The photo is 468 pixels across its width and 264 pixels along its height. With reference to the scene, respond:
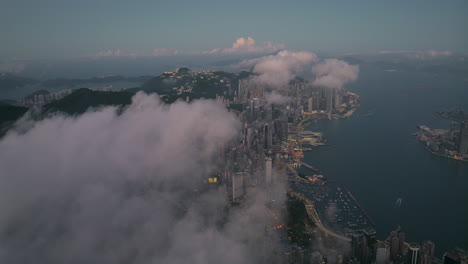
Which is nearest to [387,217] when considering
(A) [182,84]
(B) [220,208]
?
(B) [220,208]

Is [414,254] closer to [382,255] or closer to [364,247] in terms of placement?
[382,255]

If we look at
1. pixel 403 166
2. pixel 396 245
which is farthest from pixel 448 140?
pixel 396 245

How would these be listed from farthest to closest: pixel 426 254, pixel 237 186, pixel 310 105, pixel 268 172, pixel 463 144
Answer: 1. pixel 310 105
2. pixel 463 144
3. pixel 268 172
4. pixel 237 186
5. pixel 426 254

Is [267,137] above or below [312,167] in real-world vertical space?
above

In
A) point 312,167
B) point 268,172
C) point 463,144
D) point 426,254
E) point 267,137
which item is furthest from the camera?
point 267,137

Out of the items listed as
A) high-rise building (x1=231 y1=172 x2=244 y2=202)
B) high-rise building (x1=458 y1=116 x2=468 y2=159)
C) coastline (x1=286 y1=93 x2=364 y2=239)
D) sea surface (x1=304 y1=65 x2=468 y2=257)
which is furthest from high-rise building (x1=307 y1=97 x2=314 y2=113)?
high-rise building (x1=231 y1=172 x2=244 y2=202)

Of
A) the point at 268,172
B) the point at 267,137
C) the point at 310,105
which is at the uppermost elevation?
the point at 310,105

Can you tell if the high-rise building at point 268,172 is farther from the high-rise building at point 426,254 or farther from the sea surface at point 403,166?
the high-rise building at point 426,254

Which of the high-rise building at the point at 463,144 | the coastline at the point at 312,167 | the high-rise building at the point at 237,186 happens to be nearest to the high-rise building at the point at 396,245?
the coastline at the point at 312,167

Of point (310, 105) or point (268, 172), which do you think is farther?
point (310, 105)
